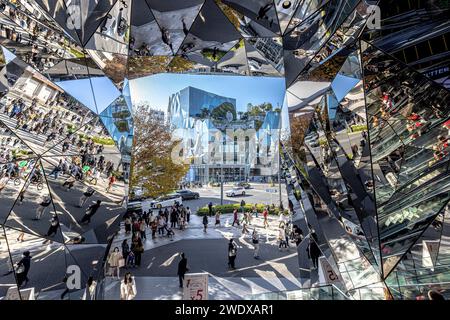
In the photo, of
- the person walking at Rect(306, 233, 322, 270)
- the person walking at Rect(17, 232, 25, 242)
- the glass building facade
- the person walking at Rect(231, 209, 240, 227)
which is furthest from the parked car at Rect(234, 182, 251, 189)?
the person walking at Rect(17, 232, 25, 242)

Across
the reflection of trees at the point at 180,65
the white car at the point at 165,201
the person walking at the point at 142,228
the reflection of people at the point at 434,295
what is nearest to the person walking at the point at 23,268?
the person walking at the point at 142,228

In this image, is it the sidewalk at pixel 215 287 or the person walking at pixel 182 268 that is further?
the person walking at pixel 182 268

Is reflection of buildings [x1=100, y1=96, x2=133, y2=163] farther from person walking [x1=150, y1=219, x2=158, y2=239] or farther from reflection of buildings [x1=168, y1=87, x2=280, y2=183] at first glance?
person walking [x1=150, y1=219, x2=158, y2=239]

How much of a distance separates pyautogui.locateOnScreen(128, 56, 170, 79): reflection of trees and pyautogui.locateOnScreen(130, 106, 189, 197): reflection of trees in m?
1.05

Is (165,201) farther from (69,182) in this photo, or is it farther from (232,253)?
(69,182)

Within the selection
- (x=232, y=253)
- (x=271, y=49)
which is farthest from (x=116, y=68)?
(x=232, y=253)

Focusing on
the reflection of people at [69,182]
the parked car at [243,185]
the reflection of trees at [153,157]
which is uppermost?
the reflection of trees at [153,157]

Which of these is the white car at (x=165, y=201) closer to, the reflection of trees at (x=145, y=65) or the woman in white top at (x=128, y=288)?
the woman in white top at (x=128, y=288)

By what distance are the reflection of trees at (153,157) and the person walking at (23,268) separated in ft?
10.3

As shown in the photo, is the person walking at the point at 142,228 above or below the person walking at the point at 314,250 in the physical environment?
above

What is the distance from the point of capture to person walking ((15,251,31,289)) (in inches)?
248

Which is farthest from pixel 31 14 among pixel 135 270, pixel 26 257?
pixel 135 270

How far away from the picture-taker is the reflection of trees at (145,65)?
768 centimetres
